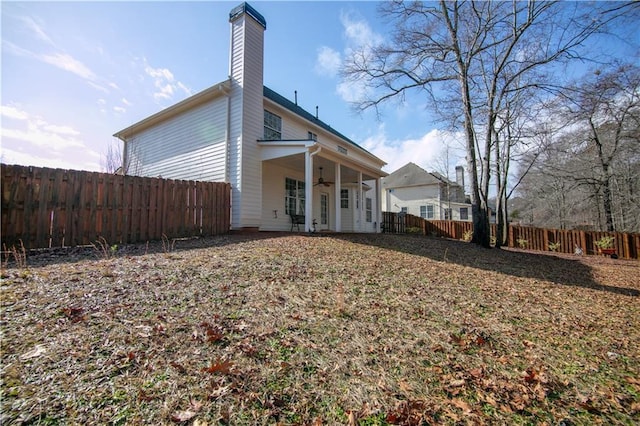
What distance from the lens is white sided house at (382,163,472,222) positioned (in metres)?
28.0

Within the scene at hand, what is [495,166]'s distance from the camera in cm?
1388

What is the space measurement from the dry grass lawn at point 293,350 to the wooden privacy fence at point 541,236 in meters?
11.2

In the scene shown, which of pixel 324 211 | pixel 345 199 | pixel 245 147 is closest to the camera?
pixel 245 147

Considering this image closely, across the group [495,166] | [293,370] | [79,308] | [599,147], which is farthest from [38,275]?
[599,147]

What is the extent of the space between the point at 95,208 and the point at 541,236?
1822 centimetres

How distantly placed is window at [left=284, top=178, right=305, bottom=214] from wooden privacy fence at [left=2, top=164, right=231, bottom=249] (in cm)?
398

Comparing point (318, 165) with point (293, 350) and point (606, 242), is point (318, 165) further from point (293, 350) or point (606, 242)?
point (606, 242)

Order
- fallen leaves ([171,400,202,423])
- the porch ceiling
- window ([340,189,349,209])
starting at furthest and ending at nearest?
window ([340,189,349,209])
the porch ceiling
fallen leaves ([171,400,202,423])

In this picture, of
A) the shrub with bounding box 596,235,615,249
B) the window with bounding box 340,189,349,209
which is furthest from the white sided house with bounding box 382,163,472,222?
the shrub with bounding box 596,235,615,249

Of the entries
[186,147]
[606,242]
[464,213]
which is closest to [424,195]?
[464,213]

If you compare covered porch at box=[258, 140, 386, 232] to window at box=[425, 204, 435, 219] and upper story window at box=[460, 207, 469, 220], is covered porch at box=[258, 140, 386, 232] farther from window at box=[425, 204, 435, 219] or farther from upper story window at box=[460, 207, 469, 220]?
upper story window at box=[460, 207, 469, 220]

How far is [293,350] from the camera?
2369 mm

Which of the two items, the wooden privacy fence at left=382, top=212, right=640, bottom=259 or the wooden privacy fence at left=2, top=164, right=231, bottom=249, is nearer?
the wooden privacy fence at left=2, top=164, right=231, bottom=249

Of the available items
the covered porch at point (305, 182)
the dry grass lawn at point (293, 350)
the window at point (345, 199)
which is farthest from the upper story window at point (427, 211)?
the dry grass lawn at point (293, 350)
